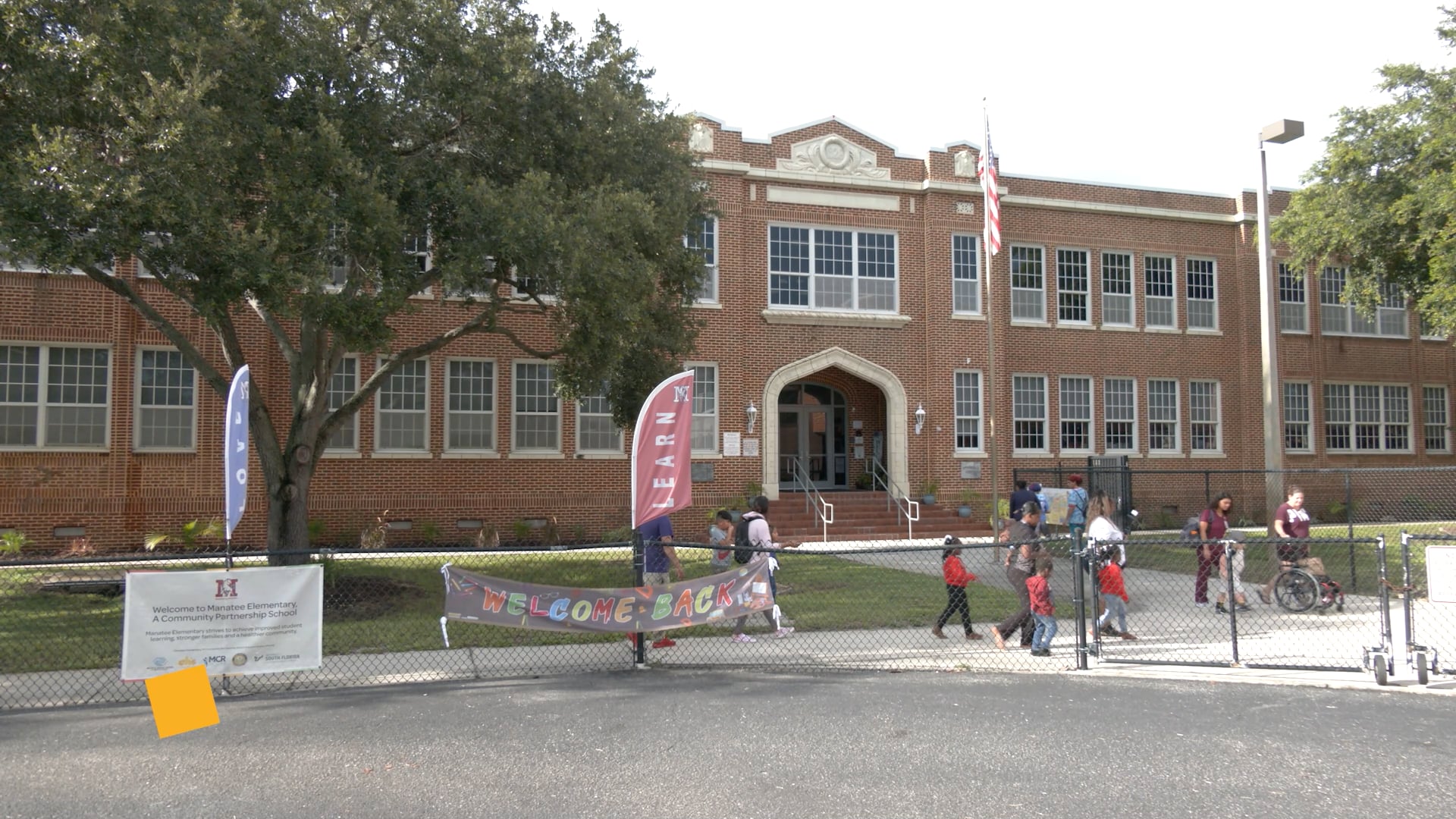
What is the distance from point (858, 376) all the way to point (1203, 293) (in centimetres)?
1118

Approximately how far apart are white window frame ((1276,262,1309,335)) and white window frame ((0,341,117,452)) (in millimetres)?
30117

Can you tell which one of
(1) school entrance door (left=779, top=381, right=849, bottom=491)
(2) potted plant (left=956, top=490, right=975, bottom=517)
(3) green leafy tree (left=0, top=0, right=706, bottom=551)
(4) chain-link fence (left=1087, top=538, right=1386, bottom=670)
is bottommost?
(4) chain-link fence (left=1087, top=538, right=1386, bottom=670)

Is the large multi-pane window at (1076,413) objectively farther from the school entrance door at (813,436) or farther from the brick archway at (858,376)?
the school entrance door at (813,436)

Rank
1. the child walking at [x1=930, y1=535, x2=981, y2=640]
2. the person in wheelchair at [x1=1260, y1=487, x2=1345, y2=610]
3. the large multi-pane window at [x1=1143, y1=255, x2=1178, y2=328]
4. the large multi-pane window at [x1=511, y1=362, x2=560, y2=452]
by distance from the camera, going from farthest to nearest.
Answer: the large multi-pane window at [x1=1143, y1=255, x2=1178, y2=328] → the large multi-pane window at [x1=511, y1=362, x2=560, y2=452] → the person in wheelchair at [x1=1260, y1=487, x2=1345, y2=610] → the child walking at [x1=930, y1=535, x2=981, y2=640]

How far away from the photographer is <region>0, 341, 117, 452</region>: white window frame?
19.8 m

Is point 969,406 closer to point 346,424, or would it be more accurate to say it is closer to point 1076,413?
point 1076,413

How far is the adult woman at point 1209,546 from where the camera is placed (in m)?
12.3

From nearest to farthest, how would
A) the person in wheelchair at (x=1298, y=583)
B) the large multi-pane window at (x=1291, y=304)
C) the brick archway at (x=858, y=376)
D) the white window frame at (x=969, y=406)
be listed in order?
the person in wheelchair at (x=1298, y=583) < the brick archway at (x=858, y=376) < the white window frame at (x=969, y=406) < the large multi-pane window at (x=1291, y=304)

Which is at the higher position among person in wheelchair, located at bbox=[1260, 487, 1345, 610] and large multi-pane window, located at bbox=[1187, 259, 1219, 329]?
large multi-pane window, located at bbox=[1187, 259, 1219, 329]

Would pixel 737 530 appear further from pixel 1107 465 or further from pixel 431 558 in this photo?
pixel 1107 465

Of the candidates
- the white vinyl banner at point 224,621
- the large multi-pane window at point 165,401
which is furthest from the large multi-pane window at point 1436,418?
the large multi-pane window at point 165,401

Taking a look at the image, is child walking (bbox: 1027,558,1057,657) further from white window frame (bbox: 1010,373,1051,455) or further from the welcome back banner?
white window frame (bbox: 1010,373,1051,455)

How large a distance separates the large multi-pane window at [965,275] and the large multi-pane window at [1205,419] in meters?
7.34

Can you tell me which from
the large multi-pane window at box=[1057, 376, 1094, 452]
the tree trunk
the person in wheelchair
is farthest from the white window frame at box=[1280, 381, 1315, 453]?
the tree trunk
